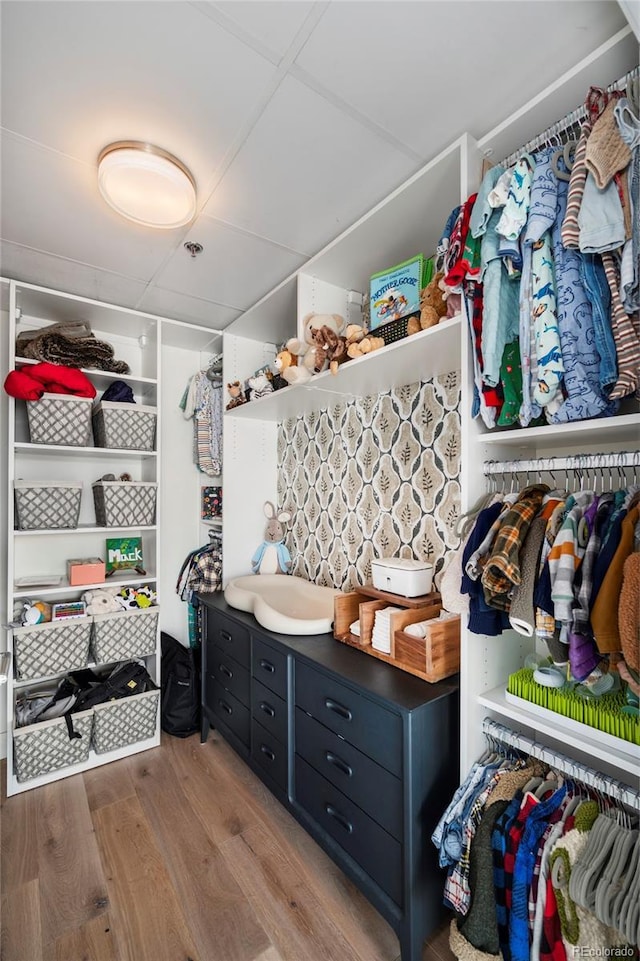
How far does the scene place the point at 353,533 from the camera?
2.22 metres

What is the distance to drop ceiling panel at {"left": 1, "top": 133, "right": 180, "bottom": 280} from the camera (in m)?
1.41

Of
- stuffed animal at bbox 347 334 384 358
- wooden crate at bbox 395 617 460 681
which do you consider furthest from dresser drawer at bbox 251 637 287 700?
stuffed animal at bbox 347 334 384 358

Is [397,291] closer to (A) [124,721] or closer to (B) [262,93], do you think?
(B) [262,93]

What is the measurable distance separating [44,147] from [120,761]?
8.67ft

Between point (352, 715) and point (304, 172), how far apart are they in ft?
5.85

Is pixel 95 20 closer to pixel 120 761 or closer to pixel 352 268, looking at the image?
pixel 352 268

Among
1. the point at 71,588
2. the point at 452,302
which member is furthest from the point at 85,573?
the point at 452,302

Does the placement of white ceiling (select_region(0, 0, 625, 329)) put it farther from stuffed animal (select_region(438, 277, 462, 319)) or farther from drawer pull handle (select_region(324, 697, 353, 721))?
drawer pull handle (select_region(324, 697, 353, 721))

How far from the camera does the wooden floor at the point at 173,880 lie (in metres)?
1.33

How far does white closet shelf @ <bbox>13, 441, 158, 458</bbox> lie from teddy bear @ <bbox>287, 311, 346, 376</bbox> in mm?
1039

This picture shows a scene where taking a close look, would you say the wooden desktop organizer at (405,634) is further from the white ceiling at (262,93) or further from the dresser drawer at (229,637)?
the white ceiling at (262,93)

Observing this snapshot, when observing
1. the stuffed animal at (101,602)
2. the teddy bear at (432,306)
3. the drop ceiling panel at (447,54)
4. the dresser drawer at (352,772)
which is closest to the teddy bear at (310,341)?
the teddy bear at (432,306)

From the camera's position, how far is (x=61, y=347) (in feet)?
7.29

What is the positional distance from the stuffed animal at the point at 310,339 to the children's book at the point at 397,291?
254mm
